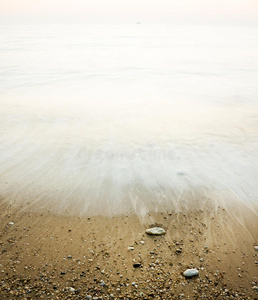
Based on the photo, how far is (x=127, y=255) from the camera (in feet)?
9.91

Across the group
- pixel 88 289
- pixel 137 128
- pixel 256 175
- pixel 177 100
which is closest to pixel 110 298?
pixel 88 289

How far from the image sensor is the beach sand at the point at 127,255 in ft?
8.48

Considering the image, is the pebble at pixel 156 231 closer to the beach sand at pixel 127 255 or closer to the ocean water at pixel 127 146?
the beach sand at pixel 127 255

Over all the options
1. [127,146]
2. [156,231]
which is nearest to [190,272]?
[156,231]

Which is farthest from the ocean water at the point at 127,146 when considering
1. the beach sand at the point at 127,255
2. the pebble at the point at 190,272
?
the pebble at the point at 190,272

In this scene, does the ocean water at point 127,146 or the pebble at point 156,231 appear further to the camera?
the ocean water at point 127,146

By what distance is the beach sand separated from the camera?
2584 mm

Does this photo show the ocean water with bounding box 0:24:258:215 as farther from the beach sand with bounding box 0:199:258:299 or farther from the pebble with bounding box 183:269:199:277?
the pebble with bounding box 183:269:199:277

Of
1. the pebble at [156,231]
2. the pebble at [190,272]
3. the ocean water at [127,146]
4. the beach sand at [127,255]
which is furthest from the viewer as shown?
the ocean water at [127,146]

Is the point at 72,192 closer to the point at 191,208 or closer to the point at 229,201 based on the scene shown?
the point at 191,208

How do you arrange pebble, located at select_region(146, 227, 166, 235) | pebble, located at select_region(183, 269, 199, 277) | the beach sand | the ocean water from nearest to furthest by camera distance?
the beach sand, pebble, located at select_region(183, 269, 199, 277), pebble, located at select_region(146, 227, 166, 235), the ocean water

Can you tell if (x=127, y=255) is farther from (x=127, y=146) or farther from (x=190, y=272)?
(x=127, y=146)

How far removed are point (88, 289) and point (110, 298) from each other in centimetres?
25

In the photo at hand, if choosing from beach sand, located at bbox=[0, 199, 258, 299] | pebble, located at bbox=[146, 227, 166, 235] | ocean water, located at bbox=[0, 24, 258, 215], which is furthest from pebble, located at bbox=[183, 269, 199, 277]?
ocean water, located at bbox=[0, 24, 258, 215]
